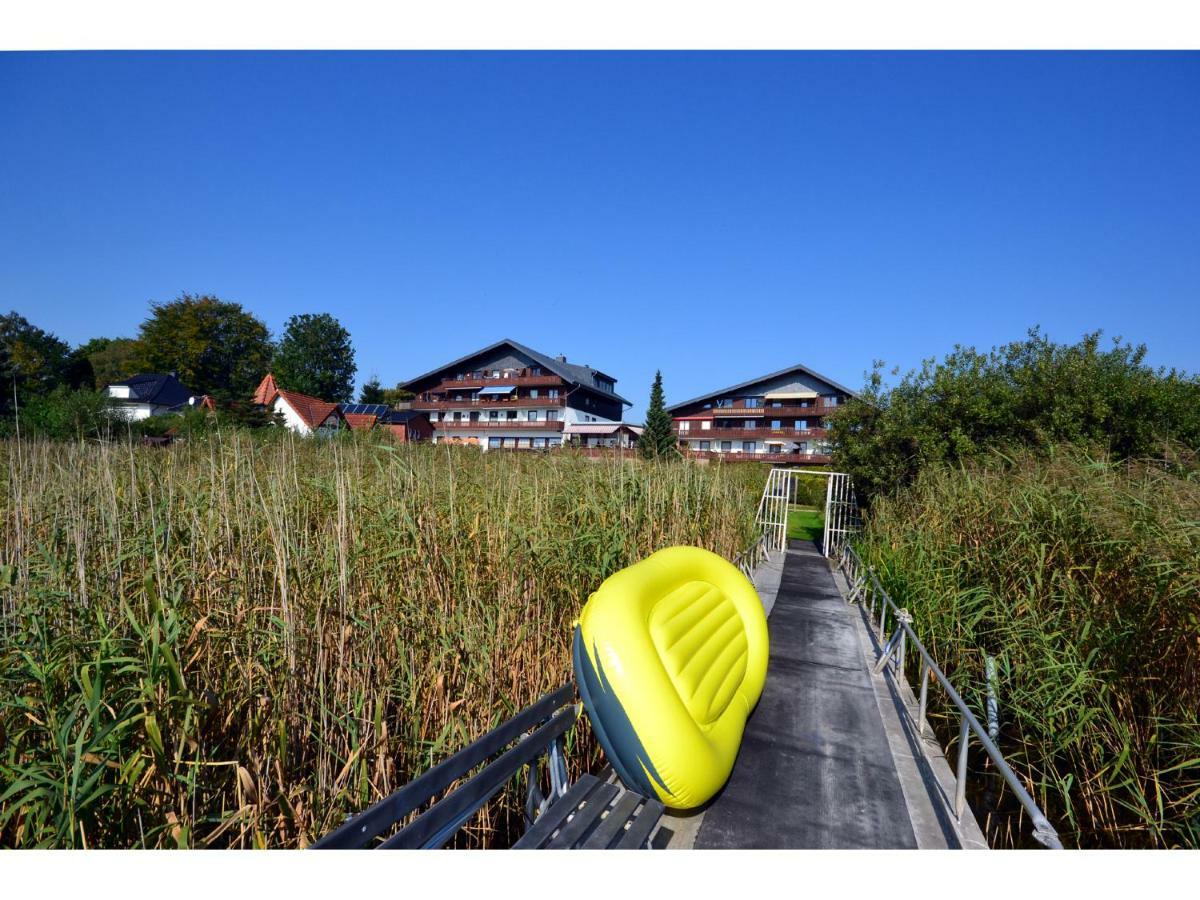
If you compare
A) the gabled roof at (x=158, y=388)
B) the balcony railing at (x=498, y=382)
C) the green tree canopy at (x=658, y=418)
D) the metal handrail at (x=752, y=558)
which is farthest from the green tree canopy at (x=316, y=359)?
the metal handrail at (x=752, y=558)

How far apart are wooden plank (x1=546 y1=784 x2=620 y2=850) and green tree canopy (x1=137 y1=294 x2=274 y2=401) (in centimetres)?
5009

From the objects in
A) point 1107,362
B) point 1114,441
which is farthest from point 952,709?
point 1107,362

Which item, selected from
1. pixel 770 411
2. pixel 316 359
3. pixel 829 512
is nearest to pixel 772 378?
pixel 770 411

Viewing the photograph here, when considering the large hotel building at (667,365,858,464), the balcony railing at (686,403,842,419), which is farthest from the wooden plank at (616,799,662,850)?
the balcony railing at (686,403,842,419)

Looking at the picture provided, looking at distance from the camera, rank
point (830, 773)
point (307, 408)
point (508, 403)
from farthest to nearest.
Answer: point (508, 403), point (307, 408), point (830, 773)

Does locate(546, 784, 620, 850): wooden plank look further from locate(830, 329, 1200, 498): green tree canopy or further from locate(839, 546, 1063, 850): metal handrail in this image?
locate(830, 329, 1200, 498): green tree canopy

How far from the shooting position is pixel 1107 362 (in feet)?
29.6

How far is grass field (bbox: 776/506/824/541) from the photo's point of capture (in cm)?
1464

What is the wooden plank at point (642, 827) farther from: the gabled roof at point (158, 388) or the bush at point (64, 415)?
the gabled roof at point (158, 388)

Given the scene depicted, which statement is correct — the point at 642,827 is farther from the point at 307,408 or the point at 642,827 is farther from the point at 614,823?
the point at 307,408

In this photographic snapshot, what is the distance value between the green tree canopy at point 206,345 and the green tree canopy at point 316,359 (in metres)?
4.42

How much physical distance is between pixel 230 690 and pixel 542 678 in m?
1.61

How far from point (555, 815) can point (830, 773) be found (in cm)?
175

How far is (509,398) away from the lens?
135 ft
